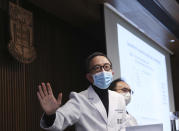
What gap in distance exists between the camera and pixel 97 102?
1662 millimetres

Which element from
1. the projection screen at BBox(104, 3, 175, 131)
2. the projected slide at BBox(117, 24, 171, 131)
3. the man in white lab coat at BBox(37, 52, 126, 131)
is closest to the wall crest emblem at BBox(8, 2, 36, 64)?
the projection screen at BBox(104, 3, 175, 131)

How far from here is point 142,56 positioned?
17.2 ft

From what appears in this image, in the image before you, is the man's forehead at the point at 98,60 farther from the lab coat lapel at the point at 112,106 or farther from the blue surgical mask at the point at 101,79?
the lab coat lapel at the point at 112,106

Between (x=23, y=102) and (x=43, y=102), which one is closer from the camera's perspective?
(x=43, y=102)

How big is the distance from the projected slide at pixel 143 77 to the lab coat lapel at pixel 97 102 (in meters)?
2.61

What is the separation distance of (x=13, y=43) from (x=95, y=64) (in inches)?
81.9

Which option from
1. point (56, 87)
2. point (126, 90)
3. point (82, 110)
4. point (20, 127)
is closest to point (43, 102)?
point (82, 110)

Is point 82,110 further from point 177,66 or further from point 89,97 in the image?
A: point 177,66

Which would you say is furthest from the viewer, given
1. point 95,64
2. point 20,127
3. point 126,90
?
point 20,127

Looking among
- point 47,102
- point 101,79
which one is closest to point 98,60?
point 101,79

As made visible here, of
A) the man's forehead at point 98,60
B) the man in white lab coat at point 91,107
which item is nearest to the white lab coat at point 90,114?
the man in white lab coat at point 91,107

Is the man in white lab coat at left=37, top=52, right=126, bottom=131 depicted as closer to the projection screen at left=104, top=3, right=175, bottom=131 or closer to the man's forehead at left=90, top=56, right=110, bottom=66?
the man's forehead at left=90, top=56, right=110, bottom=66

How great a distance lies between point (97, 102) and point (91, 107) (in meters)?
0.05

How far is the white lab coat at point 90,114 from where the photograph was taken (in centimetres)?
155
